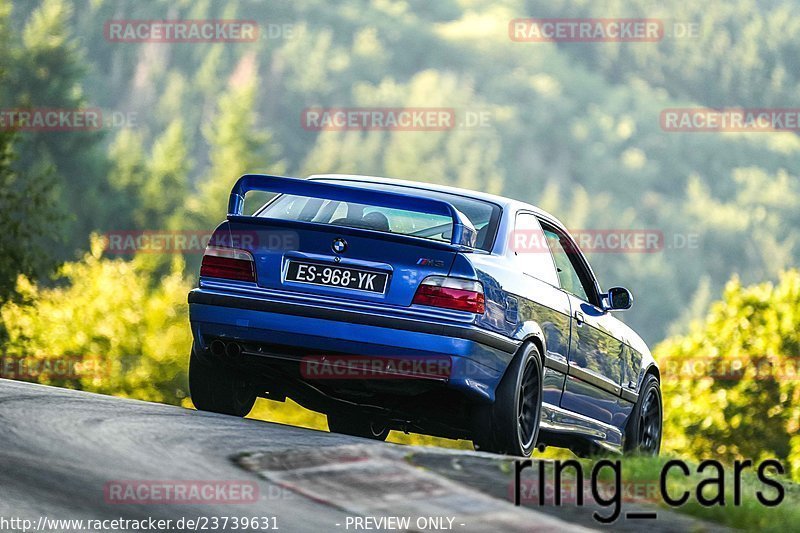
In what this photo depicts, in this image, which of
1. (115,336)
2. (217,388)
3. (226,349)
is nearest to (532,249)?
(226,349)

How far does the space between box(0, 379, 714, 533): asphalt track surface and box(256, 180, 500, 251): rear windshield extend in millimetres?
1338

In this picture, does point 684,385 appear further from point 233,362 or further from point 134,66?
point 134,66

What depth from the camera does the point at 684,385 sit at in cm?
3597

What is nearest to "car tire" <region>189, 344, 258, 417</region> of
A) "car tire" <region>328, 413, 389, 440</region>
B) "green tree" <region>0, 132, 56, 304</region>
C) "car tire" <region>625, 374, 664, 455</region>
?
"car tire" <region>328, 413, 389, 440</region>

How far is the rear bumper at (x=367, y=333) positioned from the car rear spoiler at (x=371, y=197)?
1.80ft

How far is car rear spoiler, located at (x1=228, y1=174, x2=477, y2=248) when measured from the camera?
8023mm

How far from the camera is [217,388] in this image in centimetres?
918

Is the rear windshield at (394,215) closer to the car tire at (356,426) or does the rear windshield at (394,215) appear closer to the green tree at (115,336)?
the car tire at (356,426)

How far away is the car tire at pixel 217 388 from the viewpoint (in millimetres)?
9086

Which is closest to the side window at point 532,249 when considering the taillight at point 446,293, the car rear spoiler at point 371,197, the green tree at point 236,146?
the car rear spoiler at point 371,197

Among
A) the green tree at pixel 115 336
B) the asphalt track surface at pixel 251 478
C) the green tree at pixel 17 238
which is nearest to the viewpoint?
the asphalt track surface at pixel 251 478

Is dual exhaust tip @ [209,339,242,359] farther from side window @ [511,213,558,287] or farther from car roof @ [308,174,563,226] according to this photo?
side window @ [511,213,558,287]

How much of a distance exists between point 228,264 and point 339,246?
2.40 feet

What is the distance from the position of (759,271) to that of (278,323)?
157682 millimetres
